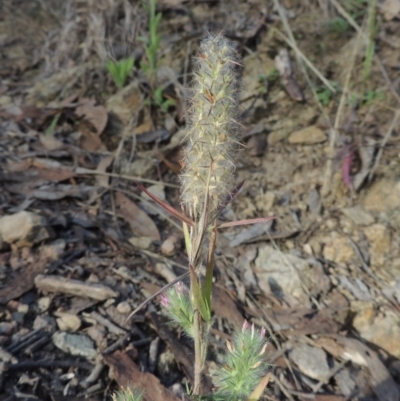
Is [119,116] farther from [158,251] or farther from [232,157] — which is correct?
[232,157]

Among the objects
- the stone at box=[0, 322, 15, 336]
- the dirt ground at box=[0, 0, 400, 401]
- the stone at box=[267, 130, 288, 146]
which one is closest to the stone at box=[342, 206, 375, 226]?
the dirt ground at box=[0, 0, 400, 401]

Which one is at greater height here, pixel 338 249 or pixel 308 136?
pixel 308 136

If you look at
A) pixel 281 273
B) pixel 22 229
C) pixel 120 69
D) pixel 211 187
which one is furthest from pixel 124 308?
pixel 120 69

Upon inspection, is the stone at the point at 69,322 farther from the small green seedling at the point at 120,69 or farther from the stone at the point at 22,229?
the small green seedling at the point at 120,69

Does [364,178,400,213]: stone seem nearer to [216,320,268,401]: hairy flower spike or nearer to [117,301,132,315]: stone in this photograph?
[117,301,132,315]: stone

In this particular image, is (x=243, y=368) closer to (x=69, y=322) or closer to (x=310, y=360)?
(x=310, y=360)

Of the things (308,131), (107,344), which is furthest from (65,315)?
(308,131)
